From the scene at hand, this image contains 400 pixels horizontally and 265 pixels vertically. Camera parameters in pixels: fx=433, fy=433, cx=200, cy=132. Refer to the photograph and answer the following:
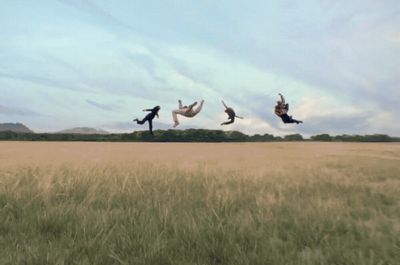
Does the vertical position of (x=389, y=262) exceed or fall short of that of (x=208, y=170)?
it falls short

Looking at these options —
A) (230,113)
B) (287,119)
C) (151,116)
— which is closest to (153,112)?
(151,116)

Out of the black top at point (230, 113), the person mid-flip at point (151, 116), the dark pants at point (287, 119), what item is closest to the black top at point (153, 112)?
the person mid-flip at point (151, 116)

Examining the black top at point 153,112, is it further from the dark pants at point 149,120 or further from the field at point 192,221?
the field at point 192,221

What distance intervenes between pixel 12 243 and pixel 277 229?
11.0 feet

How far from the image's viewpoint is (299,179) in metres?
10.3

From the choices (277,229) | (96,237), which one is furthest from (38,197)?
(277,229)

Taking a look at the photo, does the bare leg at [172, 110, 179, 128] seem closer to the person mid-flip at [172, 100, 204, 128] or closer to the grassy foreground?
the person mid-flip at [172, 100, 204, 128]

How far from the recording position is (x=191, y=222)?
5762 mm

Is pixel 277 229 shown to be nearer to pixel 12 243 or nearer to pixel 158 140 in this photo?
pixel 12 243

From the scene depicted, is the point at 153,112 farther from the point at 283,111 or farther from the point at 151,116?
the point at 283,111

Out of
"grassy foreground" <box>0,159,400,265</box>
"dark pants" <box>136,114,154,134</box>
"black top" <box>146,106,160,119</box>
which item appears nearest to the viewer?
"grassy foreground" <box>0,159,400,265</box>

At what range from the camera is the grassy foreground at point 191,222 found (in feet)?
15.7

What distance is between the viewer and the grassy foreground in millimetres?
4788

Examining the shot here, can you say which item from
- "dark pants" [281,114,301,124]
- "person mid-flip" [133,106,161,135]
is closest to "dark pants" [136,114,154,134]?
"person mid-flip" [133,106,161,135]
